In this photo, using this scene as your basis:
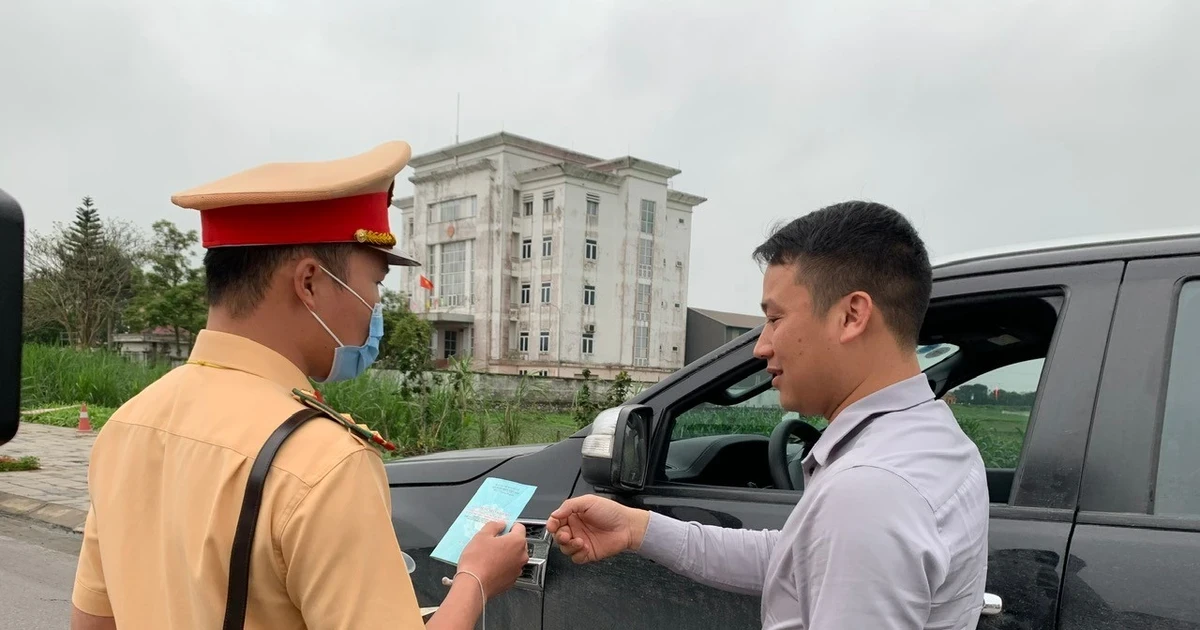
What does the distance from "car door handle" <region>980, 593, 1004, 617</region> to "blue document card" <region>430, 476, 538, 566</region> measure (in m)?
1.13

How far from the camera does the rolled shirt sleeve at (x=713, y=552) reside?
176 centimetres

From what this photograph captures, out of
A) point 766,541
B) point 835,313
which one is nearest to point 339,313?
point 835,313

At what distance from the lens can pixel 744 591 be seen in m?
A: 1.79

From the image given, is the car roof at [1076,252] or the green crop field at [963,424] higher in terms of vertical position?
the car roof at [1076,252]

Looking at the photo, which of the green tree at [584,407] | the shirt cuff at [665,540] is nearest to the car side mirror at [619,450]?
the shirt cuff at [665,540]

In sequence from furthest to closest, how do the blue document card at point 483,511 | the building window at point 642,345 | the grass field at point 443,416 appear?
the building window at point 642,345, the grass field at point 443,416, the blue document card at point 483,511

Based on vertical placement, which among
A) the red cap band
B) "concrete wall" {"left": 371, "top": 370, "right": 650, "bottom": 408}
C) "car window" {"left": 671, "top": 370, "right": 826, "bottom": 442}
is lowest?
"concrete wall" {"left": 371, "top": 370, "right": 650, "bottom": 408}

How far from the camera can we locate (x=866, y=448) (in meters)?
1.20

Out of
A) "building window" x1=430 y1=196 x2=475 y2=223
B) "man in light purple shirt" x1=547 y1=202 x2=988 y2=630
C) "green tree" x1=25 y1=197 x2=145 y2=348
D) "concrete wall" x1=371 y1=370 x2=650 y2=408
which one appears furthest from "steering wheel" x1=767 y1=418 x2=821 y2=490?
"building window" x1=430 y1=196 x2=475 y2=223

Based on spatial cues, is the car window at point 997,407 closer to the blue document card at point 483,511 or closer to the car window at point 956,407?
the car window at point 956,407

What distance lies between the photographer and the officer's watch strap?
3.36 ft

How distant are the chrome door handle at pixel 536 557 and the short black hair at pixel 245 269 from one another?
1.26 metres

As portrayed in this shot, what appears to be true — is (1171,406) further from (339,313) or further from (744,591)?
(339,313)

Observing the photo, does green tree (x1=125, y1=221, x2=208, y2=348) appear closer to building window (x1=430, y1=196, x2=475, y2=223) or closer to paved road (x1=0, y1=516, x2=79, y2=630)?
building window (x1=430, y1=196, x2=475, y2=223)
